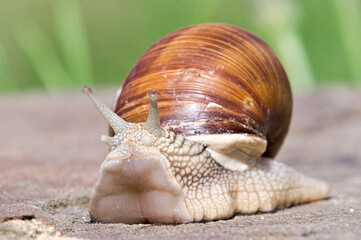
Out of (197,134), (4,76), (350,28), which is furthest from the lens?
(4,76)

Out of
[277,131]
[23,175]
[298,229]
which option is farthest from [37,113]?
[298,229]

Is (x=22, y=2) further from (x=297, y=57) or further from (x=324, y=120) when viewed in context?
(x=324, y=120)

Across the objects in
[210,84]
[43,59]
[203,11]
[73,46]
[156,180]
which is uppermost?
[203,11]

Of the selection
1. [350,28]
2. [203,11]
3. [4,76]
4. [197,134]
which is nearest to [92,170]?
[197,134]

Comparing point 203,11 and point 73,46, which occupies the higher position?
point 203,11

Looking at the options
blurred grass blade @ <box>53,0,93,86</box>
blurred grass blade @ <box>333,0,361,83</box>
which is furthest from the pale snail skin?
blurred grass blade @ <box>53,0,93,86</box>

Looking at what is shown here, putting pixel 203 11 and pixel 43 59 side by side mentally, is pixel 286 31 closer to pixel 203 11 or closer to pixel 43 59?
pixel 203 11

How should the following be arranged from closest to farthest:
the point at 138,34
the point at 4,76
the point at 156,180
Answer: the point at 156,180 → the point at 4,76 → the point at 138,34
